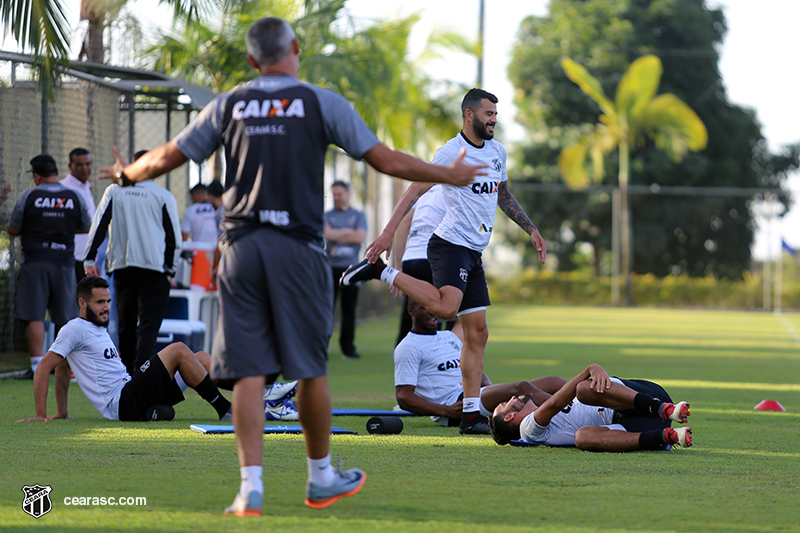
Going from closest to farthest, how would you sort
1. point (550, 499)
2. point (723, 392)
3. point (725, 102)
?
1. point (550, 499)
2. point (723, 392)
3. point (725, 102)

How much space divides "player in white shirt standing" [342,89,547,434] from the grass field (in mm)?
516

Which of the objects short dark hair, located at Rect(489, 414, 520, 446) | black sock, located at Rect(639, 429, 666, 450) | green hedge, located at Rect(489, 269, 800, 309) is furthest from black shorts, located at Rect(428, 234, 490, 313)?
green hedge, located at Rect(489, 269, 800, 309)

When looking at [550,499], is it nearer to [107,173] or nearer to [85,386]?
[107,173]

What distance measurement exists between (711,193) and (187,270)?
33010 mm

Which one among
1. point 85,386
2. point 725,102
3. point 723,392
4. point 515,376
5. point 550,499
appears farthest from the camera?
point 725,102

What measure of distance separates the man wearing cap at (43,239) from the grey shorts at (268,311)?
18.7 ft

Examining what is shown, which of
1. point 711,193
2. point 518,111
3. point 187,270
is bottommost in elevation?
point 187,270

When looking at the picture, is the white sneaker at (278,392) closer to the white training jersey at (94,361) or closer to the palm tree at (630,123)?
the white training jersey at (94,361)

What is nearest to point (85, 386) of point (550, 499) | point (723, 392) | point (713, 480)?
point (550, 499)

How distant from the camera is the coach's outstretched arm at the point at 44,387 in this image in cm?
611

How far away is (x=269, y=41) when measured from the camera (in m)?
3.83

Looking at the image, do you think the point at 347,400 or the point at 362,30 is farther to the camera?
the point at 362,30

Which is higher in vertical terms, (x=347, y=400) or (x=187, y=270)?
(x=187, y=270)

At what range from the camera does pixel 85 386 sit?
6.42 m
